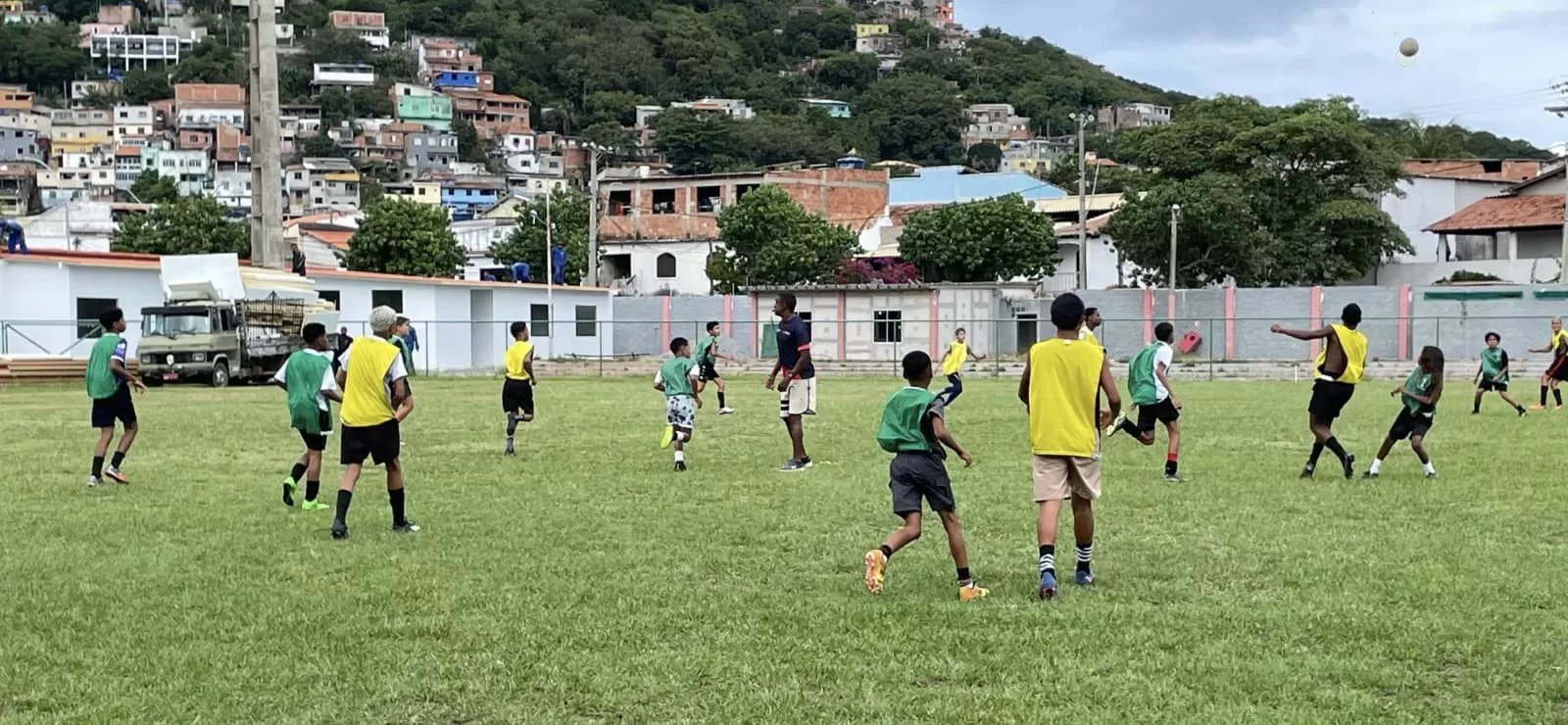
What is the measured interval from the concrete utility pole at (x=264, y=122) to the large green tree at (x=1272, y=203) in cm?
3266

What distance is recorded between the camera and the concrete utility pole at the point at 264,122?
Result: 38125 millimetres

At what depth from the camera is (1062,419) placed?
26.5 feet

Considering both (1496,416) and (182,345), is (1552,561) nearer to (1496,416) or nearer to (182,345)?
(1496,416)

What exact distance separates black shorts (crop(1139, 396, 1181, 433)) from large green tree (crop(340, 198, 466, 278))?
56057mm

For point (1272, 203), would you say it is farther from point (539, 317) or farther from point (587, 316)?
point (539, 317)

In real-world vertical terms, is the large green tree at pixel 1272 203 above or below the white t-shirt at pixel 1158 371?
above

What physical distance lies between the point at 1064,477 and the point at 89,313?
3634 cm

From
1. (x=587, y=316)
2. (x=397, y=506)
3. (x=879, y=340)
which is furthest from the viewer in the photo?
(x=587, y=316)

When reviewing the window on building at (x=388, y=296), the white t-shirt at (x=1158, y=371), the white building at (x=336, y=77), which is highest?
the white building at (x=336, y=77)

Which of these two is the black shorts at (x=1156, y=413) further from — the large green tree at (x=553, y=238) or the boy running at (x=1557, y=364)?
the large green tree at (x=553, y=238)

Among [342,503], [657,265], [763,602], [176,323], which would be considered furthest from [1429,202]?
[763,602]

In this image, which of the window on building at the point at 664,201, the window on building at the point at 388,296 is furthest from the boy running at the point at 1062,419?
the window on building at the point at 664,201

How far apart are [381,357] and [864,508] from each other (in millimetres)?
4110

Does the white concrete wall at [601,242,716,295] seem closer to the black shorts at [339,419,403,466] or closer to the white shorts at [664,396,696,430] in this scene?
the white shorts at [664,396,696,430]
